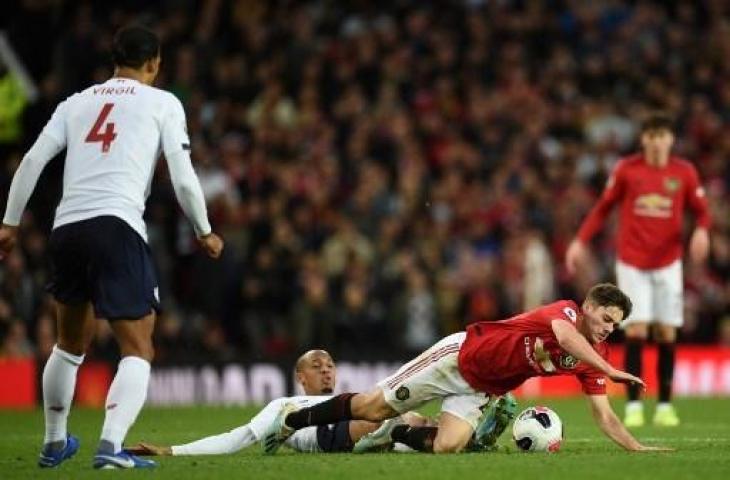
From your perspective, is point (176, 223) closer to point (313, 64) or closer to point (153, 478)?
point (313, 64)

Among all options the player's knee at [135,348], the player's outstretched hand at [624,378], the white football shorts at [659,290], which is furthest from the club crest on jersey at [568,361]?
the white football shorts at [659,290]

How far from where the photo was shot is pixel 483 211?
20.2 m

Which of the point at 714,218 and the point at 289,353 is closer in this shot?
the point at 289,353

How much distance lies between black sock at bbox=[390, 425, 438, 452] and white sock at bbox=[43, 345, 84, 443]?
2.06 metres

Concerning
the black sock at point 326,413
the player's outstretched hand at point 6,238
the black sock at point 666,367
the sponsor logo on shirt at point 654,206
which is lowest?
the black sock at point 326,413

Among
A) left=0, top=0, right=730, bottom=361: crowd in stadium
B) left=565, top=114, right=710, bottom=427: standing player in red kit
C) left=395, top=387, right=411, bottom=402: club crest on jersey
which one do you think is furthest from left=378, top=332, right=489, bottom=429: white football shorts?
left=0, top=0, right=730, bottom=361: crowd in stadium

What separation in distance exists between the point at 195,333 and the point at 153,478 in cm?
1055

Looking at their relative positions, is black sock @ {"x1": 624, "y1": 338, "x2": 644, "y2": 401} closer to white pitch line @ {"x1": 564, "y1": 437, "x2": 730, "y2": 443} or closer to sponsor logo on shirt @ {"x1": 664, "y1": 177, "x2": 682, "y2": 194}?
sponsor logo on shirt @ {"x1": 664, "y1": 177, "x2": 682, "y2": 194}

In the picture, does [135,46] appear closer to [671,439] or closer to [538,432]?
[538,432]

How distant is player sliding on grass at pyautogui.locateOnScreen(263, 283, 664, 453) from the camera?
9.79m

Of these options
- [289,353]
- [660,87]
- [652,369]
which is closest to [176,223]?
[289,353]

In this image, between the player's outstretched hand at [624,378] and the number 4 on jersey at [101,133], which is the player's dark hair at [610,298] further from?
the number 4 on jersey at [101,133]

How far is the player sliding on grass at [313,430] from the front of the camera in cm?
995

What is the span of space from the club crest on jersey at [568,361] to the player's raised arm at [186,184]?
2182mm
